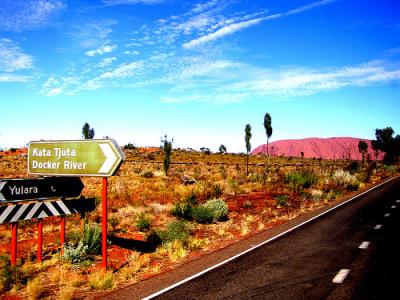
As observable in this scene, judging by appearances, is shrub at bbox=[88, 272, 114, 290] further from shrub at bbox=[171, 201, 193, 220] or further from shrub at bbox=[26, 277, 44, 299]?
shrub at bbox=[171, 201, 193, 220]

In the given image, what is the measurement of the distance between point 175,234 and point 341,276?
589 centimetres

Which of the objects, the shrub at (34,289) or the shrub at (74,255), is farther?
the shrub at (74,255)

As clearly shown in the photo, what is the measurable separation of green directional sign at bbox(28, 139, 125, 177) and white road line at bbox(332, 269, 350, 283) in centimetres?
495

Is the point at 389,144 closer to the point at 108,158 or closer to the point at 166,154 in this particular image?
the point at 166,154

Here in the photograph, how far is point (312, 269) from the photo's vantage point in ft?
23.9

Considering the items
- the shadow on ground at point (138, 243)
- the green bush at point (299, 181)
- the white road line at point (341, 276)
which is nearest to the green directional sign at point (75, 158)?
the shadow on ground at point (138, 243)

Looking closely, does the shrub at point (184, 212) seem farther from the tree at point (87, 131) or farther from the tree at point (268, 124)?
the tree at point (87, 131)

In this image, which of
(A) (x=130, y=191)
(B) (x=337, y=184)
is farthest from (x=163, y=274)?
(B) (x=337, y=184)

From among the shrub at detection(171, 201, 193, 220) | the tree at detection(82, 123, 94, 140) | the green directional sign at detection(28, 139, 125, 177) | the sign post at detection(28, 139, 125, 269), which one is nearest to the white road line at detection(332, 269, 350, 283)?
the sign post at detection(28, 139, 125, 269)

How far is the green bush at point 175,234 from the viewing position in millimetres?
11125

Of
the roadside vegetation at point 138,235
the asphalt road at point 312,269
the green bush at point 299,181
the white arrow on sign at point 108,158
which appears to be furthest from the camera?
the green bush at point 299,181

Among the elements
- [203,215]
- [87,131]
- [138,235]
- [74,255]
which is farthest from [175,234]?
[87,131]

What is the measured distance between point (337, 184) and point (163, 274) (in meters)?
23.4

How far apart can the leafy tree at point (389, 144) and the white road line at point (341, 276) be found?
78.4 metres
